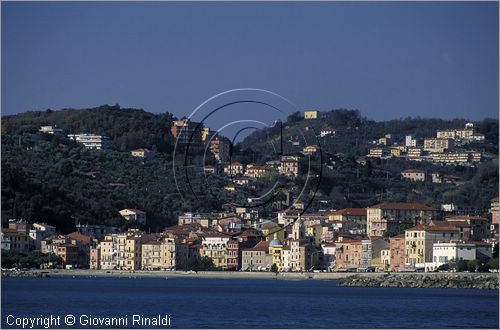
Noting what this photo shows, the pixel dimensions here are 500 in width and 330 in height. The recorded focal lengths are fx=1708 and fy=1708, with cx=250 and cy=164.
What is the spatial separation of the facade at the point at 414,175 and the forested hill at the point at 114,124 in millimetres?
18424

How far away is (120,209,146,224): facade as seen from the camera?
337 ft

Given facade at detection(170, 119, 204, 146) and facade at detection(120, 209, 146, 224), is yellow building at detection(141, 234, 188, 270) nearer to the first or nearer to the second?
facade at detection(120, 209, 146, 224)

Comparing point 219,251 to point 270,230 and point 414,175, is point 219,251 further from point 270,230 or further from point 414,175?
point 414,175

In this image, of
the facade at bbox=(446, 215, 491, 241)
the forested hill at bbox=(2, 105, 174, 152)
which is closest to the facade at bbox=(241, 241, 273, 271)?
the facade at bbox=(446, 215, 491, 241)

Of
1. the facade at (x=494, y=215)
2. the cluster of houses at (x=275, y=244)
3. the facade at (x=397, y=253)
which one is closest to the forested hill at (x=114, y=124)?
the cluster of houses at (x=275, y=244)

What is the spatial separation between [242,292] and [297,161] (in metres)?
54.8

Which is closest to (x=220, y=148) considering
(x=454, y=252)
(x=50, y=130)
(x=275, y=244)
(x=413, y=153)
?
(x=50, y=130)

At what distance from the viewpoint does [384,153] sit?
148 metres

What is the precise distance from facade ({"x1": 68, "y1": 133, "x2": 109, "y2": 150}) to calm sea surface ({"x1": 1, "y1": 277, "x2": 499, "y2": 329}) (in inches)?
2619

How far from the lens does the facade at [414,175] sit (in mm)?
131000

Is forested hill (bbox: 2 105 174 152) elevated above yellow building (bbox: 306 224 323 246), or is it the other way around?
forested hill (bbox: 2 105 174 152)

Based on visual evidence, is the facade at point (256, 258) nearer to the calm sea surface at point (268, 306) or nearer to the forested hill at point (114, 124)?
the calm sea surface at point (268, 306)

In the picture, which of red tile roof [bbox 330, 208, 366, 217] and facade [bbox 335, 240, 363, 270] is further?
red tile roof [bbox 330, 208, 366, 217]

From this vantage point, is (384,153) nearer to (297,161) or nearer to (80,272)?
(297,161)
